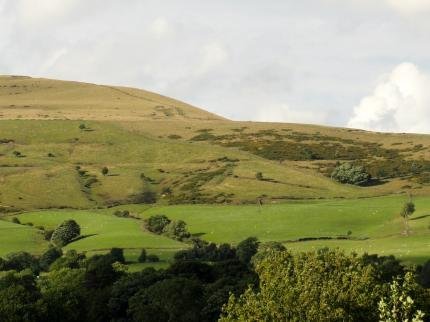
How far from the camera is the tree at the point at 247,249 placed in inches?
4532

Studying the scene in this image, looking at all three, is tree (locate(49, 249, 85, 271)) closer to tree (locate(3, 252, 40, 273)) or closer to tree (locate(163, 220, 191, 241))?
tree (locate(3, 252, 40, 273))

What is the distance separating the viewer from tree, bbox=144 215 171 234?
142250mm

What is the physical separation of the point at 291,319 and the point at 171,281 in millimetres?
40245

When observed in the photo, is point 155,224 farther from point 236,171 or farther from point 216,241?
point 236,171

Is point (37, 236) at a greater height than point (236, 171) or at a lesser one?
lesser

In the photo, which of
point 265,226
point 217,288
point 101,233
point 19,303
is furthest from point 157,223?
point 19,303

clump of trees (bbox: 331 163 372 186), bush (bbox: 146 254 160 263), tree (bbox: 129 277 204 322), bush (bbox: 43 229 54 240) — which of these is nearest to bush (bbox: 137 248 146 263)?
bush (bbox: 146 254 160 263)

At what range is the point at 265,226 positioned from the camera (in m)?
142

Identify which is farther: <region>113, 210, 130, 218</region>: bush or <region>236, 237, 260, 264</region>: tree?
<region>113, 210, 130, 218</region>: bush

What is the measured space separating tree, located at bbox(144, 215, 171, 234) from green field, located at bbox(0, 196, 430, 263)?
7.87ft

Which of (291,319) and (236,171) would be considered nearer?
(291,319)

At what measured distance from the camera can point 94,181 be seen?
191 metres

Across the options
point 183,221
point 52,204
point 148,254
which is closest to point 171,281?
point 148,254

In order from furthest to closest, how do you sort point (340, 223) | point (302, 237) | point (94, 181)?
1. point (94, 181)
2. point (340, 223)
3. point (302, 237)
